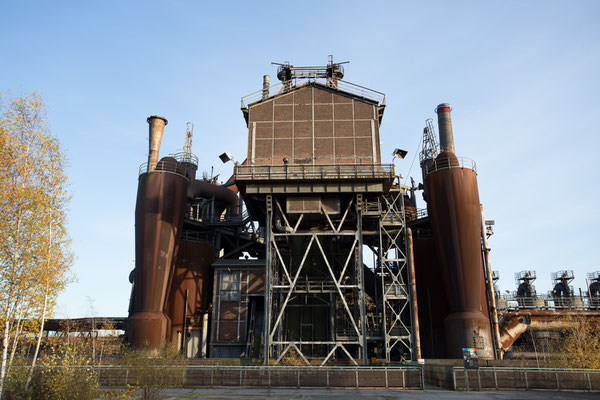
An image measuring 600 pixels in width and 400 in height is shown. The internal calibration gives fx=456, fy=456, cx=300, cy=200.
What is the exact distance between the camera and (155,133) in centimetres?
4119

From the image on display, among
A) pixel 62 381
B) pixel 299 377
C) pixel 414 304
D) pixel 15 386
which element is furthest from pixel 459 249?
pixel 15 386

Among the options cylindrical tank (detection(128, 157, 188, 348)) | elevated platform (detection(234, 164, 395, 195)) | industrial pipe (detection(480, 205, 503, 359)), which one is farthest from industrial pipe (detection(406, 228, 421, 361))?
cylindrical tank (detection(128, 157, 188, 348))

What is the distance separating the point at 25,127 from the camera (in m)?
19.3

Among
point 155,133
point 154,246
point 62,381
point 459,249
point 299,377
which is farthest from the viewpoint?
point 155,133

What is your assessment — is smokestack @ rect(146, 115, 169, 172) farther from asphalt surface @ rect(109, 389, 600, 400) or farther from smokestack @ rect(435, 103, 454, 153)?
smokestack @ rect(435, 103, 454, 153)

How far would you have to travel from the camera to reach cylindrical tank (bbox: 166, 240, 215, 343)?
4116 cm

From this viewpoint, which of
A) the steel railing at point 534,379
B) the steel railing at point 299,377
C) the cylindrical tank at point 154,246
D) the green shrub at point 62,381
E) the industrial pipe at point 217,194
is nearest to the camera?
the green shrub at point 62,381

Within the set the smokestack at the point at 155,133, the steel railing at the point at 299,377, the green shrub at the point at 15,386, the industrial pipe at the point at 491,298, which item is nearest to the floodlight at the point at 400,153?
the industrial pipe at the point at 491,298

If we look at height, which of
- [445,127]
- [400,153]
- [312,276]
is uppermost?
[445,127]

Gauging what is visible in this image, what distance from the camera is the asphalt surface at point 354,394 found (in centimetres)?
1934

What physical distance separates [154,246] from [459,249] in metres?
23.5

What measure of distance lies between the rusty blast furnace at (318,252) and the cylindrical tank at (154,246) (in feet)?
0.28

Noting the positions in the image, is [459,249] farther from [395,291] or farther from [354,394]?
[354,394]

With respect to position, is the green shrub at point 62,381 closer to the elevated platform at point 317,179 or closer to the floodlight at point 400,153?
the elevated platform at point 317,179
